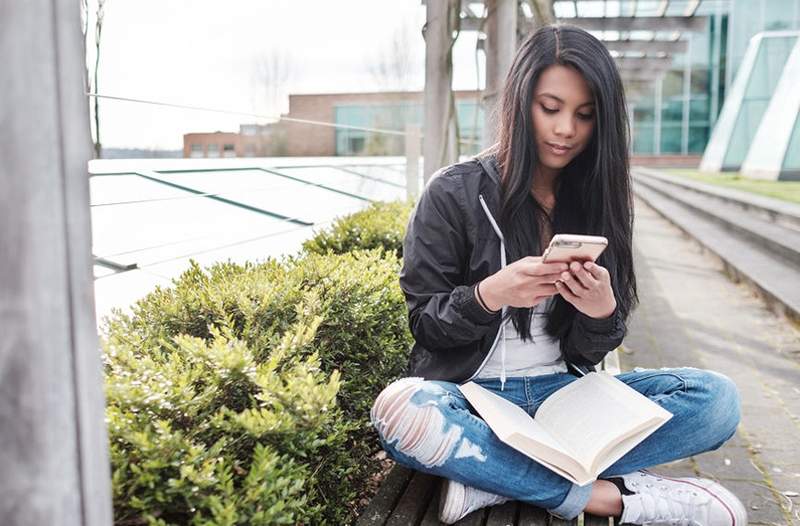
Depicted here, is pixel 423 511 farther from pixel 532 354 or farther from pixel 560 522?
pixel 532 354

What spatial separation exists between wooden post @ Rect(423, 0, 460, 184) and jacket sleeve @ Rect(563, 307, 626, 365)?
233 cm

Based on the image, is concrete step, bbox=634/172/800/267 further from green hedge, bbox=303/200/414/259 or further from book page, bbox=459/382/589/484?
book page, bbox=459/382/589/484

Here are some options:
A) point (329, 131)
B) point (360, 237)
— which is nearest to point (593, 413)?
point (360, 237)

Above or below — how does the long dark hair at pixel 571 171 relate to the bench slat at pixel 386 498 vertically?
above

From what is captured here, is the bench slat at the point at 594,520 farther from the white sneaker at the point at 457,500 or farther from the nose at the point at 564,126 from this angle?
the nose at the point at 564,126

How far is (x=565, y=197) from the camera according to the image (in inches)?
87.4

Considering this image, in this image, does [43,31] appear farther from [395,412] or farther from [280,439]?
[395,412]

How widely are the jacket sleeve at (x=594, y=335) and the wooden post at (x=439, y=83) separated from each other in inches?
91.7

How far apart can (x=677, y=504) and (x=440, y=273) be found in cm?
82

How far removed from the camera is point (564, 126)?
1977 millimetres

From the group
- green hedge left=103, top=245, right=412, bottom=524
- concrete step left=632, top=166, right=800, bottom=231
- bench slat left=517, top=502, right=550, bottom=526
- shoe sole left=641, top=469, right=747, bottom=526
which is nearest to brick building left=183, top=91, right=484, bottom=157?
green hedge left=103, top=245, right=412, bottom=524

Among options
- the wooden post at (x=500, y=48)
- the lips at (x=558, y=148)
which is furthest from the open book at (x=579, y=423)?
the wooden post at (x=500, y=48)

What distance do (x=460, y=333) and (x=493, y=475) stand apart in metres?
0.35

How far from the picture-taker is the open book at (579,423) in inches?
69.9
